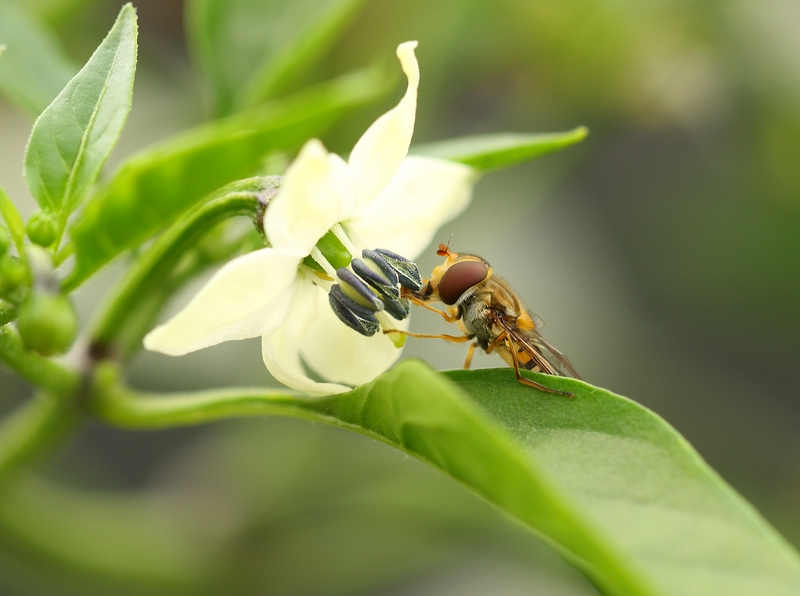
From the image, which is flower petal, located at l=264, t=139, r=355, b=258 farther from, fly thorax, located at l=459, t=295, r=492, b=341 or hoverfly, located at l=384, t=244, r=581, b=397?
fly thorax, located at l=459, t=295, r=492, b=341

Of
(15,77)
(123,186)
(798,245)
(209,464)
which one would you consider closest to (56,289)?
(123,186)

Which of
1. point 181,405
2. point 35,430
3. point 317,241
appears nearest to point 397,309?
point 317,241

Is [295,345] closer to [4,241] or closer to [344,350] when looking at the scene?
[344,350]

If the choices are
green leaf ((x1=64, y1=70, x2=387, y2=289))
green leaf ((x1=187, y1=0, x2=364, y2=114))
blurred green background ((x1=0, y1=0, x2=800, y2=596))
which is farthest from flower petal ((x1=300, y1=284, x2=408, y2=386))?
blurred green background ((x1=0, y1=0, x2=800, y2=596))

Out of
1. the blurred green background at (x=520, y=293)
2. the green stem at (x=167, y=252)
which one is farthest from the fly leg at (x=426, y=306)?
the blurred green background at (x=520, y=293)

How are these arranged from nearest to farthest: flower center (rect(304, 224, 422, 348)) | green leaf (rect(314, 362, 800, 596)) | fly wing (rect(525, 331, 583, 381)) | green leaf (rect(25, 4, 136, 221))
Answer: green leaf (rect(314, 362, 800, 596)) → green leaf (rect(25, 4, 136, 221)) → flower center (rect(304, 224, 422, 348)) → fly wing (rect(525, 331, 583, 381))

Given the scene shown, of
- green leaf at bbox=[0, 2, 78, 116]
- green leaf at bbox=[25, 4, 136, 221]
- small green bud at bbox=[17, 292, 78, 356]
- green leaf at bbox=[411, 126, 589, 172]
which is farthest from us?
green leaf at bbox=[0, 2, 78, 116]
